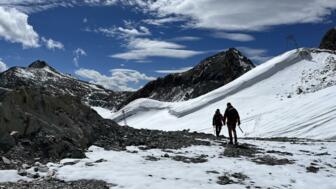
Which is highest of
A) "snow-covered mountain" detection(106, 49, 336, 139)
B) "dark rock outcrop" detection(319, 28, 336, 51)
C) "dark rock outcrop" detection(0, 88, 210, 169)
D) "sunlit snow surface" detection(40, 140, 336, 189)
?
"dark rock outcrop" detection(319, 28, 336, 51)

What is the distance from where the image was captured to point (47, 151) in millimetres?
17281

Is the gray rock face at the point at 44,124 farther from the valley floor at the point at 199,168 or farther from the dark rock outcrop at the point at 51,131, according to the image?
the valley floor at the point at 199,168

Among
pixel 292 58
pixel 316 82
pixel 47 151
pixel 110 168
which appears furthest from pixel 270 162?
pixel 292 58

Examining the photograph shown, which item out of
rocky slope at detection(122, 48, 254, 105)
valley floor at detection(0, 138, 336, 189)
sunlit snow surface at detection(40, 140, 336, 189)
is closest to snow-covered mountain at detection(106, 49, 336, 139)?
valley floor at detection(0, 138, 336, 189)

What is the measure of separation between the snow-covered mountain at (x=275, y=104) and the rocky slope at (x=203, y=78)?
136 ft

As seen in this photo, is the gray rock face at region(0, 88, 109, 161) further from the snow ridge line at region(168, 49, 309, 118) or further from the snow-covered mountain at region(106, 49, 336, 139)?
the snow ridge line at region(168, 49, 309, 118)

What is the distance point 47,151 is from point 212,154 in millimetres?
6841

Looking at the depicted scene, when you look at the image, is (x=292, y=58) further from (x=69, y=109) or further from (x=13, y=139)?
(x=13, y=139)

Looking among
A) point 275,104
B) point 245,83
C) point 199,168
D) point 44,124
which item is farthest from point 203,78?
point 199,168

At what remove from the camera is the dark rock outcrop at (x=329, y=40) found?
87125 mm

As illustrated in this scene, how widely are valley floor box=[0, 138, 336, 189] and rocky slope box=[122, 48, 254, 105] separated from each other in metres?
88.0

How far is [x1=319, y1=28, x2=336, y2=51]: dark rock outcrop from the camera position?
286 ft

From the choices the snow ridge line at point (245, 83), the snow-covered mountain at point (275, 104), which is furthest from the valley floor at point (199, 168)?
the snow ridge line at point (245, 83)

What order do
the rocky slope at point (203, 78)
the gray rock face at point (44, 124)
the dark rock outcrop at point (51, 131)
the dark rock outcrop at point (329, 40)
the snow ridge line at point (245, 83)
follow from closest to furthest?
the dark rock outcrop at point (51, 131) < the gray rock face at point (44, 124) < the snow ridge line at point (245, 83) < the dark rock outcrop at point (329, 40) < the rocky slope at point (203, 78)
